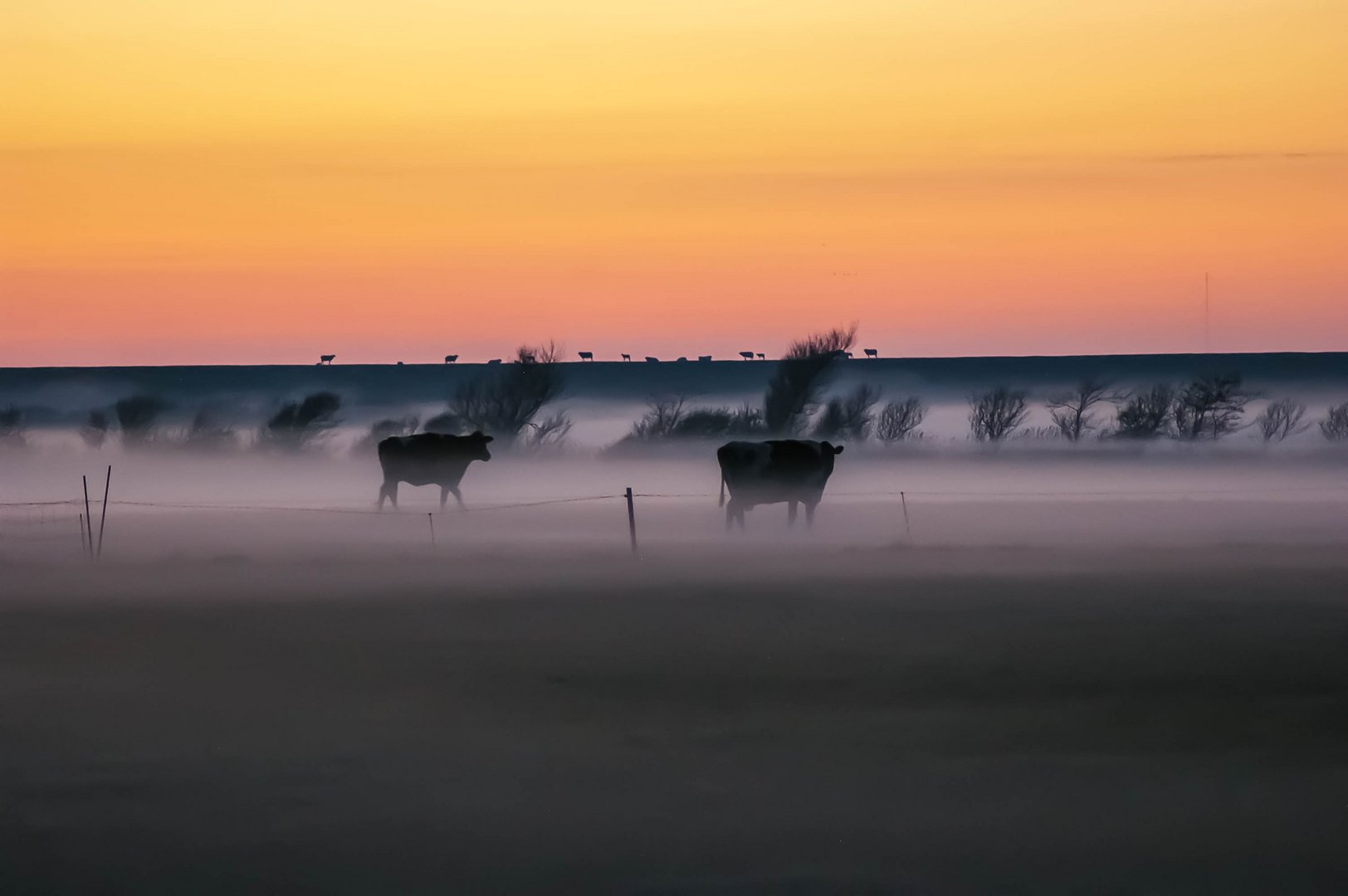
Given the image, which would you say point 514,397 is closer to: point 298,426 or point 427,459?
point 298,426

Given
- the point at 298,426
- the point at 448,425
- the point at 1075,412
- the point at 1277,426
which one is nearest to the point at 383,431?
the point at 298,426

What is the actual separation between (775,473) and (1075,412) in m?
38.5

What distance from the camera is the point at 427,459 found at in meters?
26.1

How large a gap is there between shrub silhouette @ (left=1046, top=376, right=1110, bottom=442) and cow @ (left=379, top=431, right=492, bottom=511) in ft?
70.1

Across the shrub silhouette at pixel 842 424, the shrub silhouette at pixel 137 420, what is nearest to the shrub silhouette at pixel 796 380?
the shrub silhouette at pixel 842 424

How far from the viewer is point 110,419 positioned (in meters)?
61.3

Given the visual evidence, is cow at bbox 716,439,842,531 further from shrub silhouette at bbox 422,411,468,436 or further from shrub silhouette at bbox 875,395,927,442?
shrub silhouette at bbox 875,395,927,442

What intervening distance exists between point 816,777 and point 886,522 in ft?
46.5

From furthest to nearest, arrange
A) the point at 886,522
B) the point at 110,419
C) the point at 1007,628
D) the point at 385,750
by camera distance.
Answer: the point at 110,419
the point at 886,522
the point at 1007,628
the point at 385,750

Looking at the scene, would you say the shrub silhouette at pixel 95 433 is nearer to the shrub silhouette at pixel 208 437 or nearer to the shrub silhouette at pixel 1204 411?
the shrub silhouette at pixel 208 437

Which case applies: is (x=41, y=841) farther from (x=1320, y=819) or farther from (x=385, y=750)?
(x=1320, y=819)

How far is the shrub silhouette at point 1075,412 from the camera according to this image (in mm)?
45594

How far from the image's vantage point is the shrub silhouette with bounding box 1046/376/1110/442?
4559cm

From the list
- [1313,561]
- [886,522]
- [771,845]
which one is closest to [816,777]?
[771,845]
